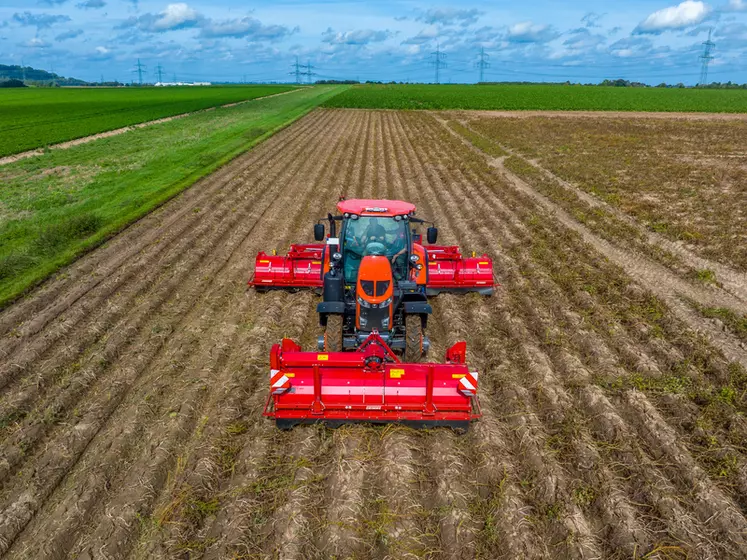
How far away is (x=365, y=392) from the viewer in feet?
21.6

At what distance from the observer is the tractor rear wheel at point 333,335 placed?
7547 millimetres

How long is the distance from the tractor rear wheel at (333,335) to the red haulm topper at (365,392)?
757 millimetres

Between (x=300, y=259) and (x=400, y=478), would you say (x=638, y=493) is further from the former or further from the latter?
(x=300, y=259)

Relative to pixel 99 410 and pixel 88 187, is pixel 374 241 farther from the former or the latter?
pixel 88 187

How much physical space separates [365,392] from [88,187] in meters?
19.2

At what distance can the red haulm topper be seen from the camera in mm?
6504

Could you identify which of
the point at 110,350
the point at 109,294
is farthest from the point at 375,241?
the point at 109,294

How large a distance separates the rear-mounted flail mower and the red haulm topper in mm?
14

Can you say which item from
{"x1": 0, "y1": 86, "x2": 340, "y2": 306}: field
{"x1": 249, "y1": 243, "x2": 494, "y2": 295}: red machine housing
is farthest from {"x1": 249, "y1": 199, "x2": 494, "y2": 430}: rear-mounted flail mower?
{"x1": 0, "y1": 86, "x2": 340, "y2": 306}: field

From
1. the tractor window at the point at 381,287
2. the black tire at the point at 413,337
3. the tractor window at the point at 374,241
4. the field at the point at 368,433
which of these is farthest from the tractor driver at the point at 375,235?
the field at the point at 368,433

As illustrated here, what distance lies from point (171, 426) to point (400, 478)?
131 inches

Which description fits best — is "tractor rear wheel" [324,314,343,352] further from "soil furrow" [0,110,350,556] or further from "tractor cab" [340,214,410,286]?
"soil furrow" [0,110,350,556]

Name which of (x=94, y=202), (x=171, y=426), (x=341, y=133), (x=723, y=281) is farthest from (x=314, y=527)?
(x=341, y=133)

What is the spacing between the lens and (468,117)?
50906 mm
